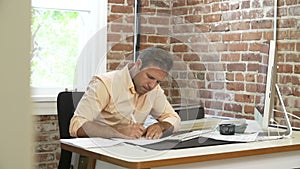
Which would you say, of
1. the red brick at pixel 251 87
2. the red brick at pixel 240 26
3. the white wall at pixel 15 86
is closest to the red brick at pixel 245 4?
the red brick at pixel 240 26

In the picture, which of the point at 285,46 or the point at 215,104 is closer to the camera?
the point at 285,46

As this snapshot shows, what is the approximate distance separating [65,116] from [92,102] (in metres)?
0.47

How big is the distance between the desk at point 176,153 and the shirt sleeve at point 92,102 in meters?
0.17

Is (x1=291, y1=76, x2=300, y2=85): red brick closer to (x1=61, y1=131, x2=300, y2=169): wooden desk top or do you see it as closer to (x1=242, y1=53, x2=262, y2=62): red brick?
(x1=242, y1=53, x2=262, y2=62): red brick

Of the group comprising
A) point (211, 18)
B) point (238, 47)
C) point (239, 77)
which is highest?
point (211, 18)

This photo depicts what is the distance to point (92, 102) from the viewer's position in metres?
2.48

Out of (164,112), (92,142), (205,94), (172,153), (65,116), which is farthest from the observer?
(205,94)

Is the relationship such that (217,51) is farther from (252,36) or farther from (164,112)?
(164,112)

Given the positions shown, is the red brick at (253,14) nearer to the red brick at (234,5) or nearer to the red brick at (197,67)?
the red brick at (234,5)

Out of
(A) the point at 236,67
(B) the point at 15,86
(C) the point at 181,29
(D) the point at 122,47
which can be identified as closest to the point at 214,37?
(A) the point at 236,67

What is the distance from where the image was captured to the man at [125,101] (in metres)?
2.43

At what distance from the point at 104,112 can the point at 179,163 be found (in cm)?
52

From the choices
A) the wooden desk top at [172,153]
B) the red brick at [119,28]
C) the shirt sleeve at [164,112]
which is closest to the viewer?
the wooden desk top at [172,153]

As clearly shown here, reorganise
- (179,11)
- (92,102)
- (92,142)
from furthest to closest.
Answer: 1. (179,11)
2. (92,102)
3. (92,142)
